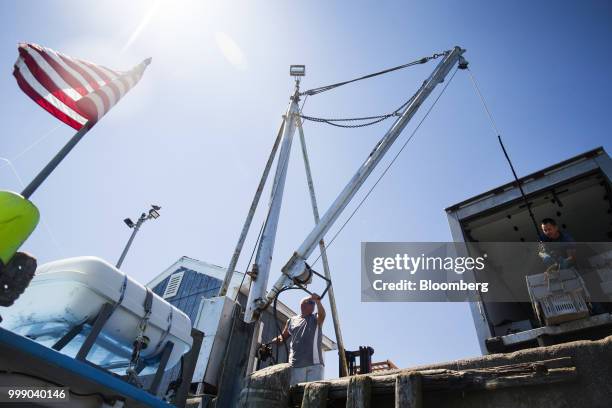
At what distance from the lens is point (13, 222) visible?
2.55 meters

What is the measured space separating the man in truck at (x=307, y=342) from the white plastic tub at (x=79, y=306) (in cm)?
213

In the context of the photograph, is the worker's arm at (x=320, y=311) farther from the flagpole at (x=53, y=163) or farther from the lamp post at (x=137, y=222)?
the lamp post at (x=137, y=222)

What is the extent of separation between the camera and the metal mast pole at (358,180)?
21.2ft

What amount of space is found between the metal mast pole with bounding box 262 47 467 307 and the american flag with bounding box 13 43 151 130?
3.77 metres

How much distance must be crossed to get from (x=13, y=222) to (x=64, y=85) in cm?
311

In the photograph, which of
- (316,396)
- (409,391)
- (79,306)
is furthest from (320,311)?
(79,306)

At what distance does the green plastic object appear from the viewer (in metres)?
2.50

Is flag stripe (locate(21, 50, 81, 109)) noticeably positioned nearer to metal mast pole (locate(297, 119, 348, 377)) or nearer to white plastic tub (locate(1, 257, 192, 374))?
white plastic tub (locate(1, 257, 192, 374))

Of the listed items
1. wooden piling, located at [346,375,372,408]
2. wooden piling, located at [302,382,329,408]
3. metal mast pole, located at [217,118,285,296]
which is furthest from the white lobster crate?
metal mast pole, located at [217,118,285,296]

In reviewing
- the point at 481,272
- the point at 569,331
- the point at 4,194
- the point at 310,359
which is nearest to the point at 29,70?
the point at 4,194

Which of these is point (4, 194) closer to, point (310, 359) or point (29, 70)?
point (29, 70)

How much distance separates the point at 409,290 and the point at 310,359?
3.38 meters

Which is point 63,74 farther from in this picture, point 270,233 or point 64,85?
point 270,233

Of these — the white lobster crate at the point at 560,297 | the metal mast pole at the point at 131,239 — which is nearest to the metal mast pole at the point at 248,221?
the white lobster crate at the point at 560,297
